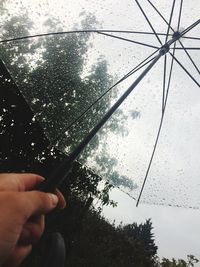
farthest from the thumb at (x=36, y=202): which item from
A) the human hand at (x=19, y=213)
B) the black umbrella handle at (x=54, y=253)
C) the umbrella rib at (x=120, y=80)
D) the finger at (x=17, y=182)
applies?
the umbrella rib at (x=120, y=80)

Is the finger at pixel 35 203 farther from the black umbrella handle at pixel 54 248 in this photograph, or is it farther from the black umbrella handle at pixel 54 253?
the black umbrella handle at pixel 54 253

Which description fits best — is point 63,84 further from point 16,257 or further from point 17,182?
point 16,257

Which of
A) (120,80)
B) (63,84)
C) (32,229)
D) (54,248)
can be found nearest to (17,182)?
(32,229)

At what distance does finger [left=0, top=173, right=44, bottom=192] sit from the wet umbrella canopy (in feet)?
9.17

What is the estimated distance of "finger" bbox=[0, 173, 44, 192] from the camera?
156 centimetres

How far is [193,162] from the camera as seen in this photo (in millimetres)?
4309

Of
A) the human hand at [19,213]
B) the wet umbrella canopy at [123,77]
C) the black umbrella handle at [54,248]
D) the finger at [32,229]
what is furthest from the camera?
the wet umbrella canopy at [123,77]

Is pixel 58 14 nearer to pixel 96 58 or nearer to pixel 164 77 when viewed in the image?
pixel 96 58

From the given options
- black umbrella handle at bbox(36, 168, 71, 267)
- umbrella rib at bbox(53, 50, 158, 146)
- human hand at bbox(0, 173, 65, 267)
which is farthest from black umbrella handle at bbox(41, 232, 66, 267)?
umbrella rib at bbox(53, 50, 158, 146)

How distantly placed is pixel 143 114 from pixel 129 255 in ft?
43.7

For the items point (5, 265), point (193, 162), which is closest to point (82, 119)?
point (193, 162)

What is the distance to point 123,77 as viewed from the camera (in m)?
4.50

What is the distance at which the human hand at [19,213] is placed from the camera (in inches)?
46.3

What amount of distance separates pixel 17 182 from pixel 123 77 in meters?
3.10
